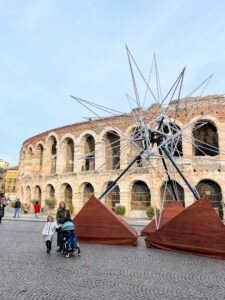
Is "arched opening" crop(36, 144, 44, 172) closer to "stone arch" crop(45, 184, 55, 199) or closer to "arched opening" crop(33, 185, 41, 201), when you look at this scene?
"arched opening" crop(33, 185, 41, 201)

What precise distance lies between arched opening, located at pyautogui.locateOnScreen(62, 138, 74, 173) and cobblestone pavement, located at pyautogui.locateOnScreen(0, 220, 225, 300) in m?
18.0

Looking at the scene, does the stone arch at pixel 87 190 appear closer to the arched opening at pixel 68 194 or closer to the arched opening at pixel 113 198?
the arched opening at pixel 113 198

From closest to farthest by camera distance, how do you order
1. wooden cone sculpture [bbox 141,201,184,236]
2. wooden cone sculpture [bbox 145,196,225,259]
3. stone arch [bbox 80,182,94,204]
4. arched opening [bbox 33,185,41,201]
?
wooden cone sculpture [bbox 145,196,225,259]
wooden cone sculpture [bbox 141,201,184,236]
stone arch [bbox 80,182,94,204]
arched opening [bbox 33,185,41,201]

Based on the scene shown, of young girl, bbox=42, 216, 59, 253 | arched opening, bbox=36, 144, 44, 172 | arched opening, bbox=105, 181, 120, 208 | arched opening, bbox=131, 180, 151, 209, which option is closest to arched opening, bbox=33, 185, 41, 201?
arched opening, bbox=36, 144, 44, 172

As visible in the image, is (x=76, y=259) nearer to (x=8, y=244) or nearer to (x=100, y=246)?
(x=100, y=246)

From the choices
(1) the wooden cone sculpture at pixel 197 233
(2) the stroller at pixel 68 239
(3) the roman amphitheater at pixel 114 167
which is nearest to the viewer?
(1) the wooden cone sculpture at pixel 197 233

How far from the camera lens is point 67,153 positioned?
24859 millimetres

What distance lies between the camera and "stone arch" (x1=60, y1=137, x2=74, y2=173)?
957 inches

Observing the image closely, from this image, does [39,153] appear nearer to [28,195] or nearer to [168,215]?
[28,195]

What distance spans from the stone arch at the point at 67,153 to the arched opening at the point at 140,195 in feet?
27.9

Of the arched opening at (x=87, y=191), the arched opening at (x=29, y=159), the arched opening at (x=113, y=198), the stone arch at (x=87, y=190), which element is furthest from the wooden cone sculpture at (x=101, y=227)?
the arched opening at (x=29, y=159)

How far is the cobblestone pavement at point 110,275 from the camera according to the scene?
142 inches

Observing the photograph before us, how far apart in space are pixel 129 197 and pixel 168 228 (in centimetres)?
1277

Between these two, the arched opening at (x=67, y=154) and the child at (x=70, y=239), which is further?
the arched opening at (x=67, y=154)
